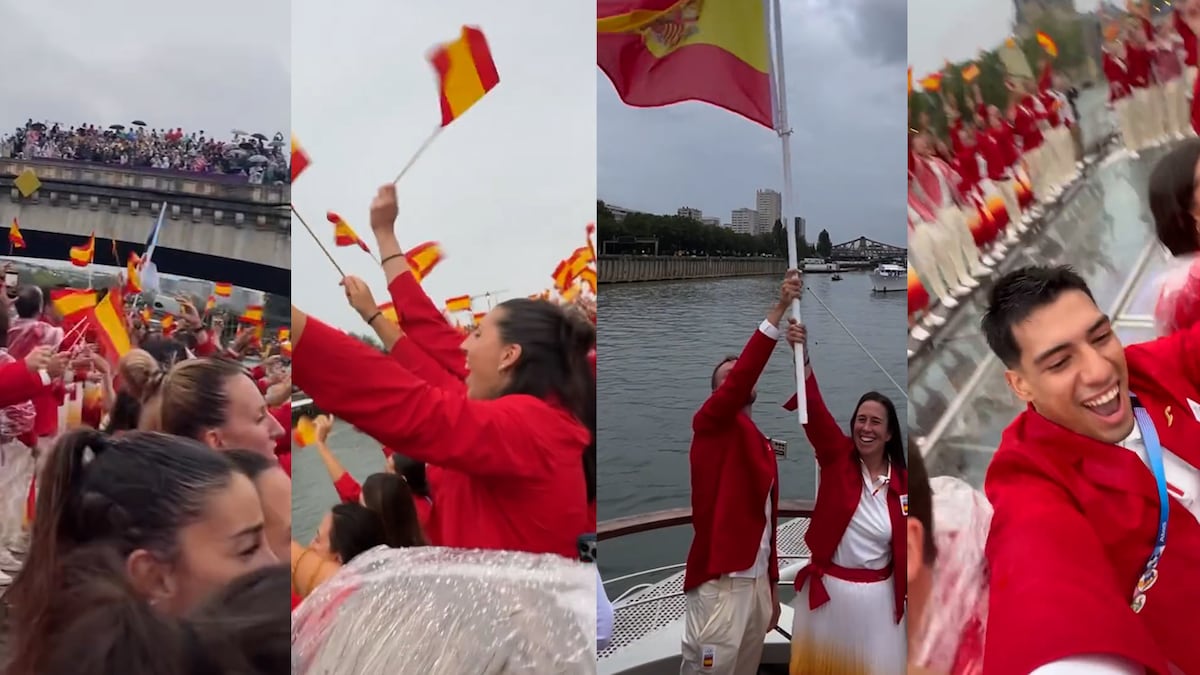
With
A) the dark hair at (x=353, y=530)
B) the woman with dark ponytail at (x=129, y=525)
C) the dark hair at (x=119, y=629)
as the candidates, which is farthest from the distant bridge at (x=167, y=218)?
the dark hair at (x=119, y=629)

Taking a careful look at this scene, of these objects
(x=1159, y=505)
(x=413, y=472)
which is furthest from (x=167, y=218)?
(x=1159, y=505)

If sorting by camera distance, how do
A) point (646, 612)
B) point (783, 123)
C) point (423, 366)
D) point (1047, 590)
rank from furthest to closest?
point (646, 612)
point (783, 123)
point (423, 366)
point (1047, 590)

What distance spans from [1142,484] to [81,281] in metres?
2.25

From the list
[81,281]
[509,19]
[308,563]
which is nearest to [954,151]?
[509,19]

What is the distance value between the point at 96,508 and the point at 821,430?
1780 millimetres

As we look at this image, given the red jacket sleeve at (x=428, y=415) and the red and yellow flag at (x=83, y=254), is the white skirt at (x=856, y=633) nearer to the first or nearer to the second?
the red jacket sleeve at (x=428, y=415)

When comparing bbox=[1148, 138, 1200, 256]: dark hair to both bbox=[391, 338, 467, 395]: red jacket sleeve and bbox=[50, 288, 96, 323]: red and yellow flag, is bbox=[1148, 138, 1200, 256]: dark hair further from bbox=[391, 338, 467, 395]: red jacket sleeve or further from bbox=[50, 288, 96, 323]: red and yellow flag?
bbox=[50, 288, 96, 323]: red and yellow flag

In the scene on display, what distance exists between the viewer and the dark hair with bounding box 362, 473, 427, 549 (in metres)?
1.64

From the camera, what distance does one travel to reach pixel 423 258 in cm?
166

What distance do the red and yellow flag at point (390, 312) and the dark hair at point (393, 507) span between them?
34cm

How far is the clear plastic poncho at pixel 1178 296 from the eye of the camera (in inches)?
66.1

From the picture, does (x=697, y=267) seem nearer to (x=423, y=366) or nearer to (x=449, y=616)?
(x=423, y=366)

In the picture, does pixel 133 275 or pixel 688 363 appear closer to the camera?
pixel 133 275

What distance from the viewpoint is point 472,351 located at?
1700 millimetres
